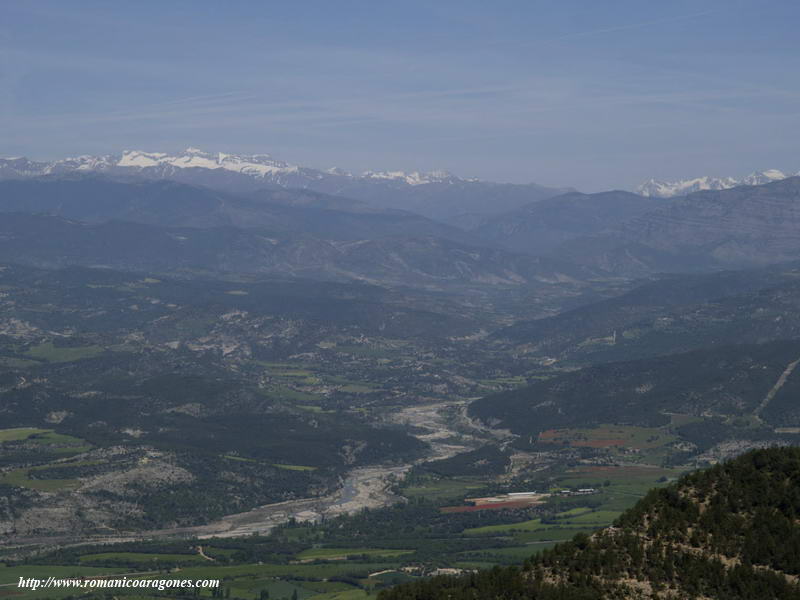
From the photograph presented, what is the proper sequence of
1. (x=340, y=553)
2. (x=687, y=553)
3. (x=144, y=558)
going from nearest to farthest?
(x=687, y=553)
(x=144, y=558)
(x=340, y=553)

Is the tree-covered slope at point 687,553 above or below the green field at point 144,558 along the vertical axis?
above

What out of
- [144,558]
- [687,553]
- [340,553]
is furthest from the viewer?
[340,553]

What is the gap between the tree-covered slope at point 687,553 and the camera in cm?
7756

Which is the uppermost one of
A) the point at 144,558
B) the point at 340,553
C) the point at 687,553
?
the point at 687,553

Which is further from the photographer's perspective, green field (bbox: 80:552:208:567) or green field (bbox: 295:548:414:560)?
green field (bbox: 295:548:414:560)

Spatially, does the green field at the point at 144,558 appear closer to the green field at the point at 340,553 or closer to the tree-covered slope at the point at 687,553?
the green field at the point at 340,553

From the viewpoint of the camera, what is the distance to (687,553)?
80.4 m

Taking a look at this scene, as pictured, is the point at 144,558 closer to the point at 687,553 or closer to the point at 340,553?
the point at 340,553

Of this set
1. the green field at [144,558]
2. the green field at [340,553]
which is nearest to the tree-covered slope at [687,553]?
the green field at [340,553]

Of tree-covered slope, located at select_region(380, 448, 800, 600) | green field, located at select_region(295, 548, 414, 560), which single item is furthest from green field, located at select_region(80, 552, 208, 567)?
tree-covered slope, located at select_region(380, 448, 800, 600)

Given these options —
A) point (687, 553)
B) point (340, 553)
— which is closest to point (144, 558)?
point (340, 553)

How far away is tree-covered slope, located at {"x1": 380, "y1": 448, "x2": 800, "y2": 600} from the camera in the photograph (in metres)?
77.6

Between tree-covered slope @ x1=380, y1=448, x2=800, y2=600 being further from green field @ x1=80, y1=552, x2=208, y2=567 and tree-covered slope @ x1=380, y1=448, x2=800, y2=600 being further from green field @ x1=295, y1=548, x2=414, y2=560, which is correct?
green field @ x1=80, y1=552, x2=208, y2=567

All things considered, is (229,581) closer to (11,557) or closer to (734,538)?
(11,557)
